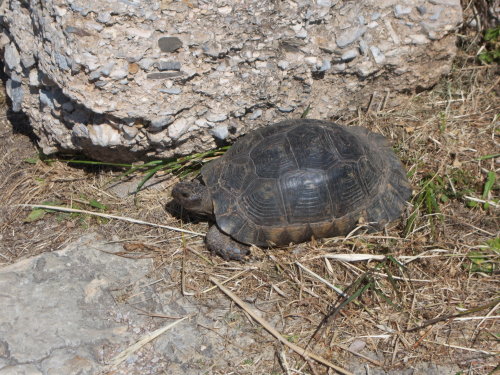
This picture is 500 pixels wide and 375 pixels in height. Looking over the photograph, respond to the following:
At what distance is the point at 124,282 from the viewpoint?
3.54 metres

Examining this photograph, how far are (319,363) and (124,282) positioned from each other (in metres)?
1.46

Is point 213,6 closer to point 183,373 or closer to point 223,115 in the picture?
point 223,115

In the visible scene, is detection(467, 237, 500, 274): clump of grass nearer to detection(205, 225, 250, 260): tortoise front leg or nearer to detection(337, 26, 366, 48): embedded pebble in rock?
detection(205, 225, 250, 260): tortoise front leg

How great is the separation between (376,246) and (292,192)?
0.76m

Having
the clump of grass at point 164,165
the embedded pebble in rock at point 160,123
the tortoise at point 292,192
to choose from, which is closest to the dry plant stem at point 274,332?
the tortoise at point 292,192

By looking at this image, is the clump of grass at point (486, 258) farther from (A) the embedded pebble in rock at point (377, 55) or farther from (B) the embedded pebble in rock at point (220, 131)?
(B) the embedded pebble in rock at point (220, 131)

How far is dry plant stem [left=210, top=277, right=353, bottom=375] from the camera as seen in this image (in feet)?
10.1

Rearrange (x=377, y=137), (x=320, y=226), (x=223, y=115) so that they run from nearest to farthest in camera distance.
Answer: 1. (x=320, y=226)
2. (x=223, y=115)
3. (x=377, y=137)

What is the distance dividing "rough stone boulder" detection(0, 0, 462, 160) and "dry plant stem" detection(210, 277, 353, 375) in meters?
1.33

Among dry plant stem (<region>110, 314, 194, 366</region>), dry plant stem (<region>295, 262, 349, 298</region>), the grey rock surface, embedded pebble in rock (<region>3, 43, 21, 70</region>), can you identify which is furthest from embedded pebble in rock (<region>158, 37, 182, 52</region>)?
dry plant stem (<region>110, 314, 194, 366</region>)

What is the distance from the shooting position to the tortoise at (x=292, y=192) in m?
3.69

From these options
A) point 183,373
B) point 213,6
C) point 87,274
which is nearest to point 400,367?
point 183,373

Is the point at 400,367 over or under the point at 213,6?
under

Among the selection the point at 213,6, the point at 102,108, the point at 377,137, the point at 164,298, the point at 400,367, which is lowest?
the point at 400,367
